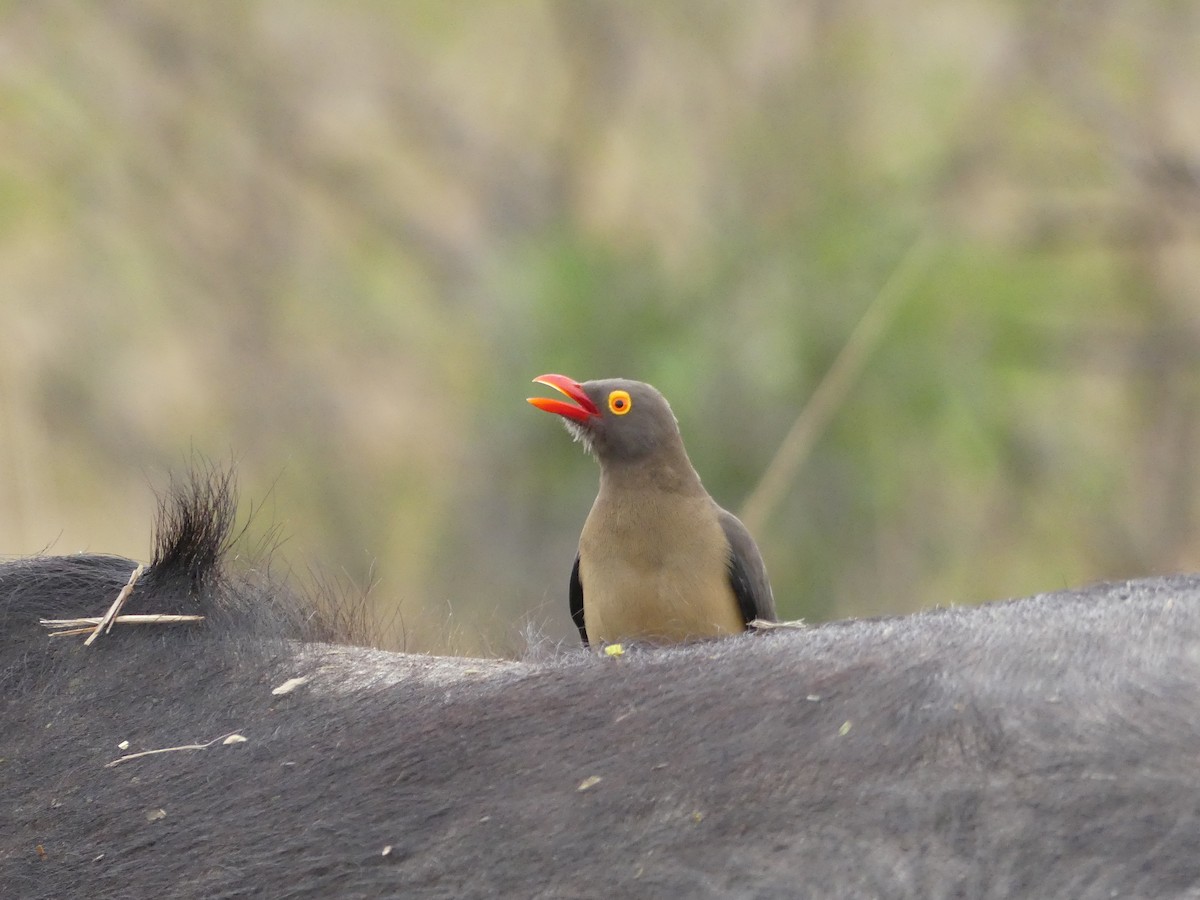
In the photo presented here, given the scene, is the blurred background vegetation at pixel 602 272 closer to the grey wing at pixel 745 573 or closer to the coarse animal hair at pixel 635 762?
the grey wing at pixel 745 573

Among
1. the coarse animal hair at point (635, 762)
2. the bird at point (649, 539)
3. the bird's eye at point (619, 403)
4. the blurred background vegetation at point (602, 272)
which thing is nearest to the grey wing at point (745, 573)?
the bird at point (649, 539)

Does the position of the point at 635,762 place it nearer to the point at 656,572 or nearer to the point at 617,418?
the point at 656,572

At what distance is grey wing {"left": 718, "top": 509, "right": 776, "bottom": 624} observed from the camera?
467cm

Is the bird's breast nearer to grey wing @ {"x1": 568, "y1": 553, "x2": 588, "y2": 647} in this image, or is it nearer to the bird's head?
the bird's head

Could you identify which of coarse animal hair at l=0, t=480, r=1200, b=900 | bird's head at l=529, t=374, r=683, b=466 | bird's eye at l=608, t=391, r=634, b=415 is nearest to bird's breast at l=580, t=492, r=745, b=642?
bird's head at l=529, t=374, r=683, b=466

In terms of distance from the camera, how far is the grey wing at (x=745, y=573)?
4.67 meters

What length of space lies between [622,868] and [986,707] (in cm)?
65

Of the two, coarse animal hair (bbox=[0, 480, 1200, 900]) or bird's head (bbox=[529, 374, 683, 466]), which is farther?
bird's head (bbox=[529, 374, 683, 466])

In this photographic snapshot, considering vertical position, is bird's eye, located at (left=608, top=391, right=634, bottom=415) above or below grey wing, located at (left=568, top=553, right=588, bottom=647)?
above

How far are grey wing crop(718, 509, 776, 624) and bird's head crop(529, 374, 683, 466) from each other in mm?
311

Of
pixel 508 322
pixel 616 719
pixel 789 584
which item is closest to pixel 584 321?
pixel 508 322

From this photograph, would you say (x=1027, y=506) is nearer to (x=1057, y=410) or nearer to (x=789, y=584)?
(x=1057, y=410)

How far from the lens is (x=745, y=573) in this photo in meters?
4.68

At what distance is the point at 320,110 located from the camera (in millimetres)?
13273
